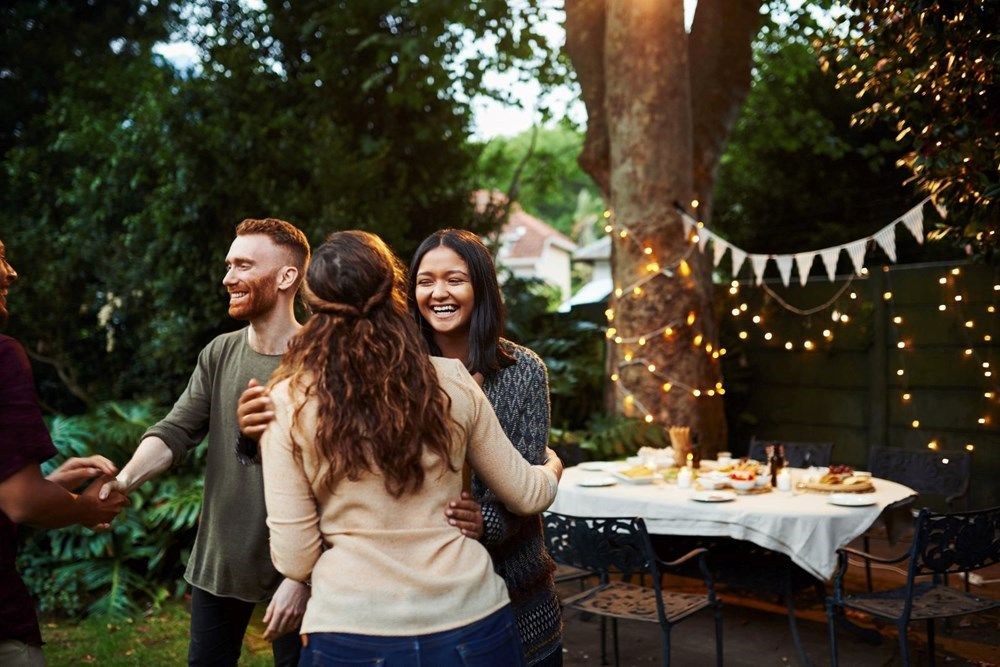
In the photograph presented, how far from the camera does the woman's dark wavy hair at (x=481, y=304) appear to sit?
8.93 ft

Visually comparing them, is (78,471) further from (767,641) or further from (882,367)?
(882,367)

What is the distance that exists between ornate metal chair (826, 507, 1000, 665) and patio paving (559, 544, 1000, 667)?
668mm

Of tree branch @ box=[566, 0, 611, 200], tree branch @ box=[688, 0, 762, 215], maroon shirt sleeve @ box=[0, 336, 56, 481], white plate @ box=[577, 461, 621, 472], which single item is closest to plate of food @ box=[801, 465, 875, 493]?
white plate @ box=[577, 461, 621, 472]

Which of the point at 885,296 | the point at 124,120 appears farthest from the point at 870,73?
the point at 124,120

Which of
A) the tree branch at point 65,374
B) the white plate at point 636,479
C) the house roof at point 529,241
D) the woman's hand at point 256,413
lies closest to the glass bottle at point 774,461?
the white plate at point 636,479

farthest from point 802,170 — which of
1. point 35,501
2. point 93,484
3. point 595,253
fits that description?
point 595,253

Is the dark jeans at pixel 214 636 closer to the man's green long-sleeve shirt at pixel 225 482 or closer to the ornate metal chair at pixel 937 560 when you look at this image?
the man's green long-sleeve shirt at pixel 225 482

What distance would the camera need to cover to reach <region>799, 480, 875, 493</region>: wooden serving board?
5145 mm

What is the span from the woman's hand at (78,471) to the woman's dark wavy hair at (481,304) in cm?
104

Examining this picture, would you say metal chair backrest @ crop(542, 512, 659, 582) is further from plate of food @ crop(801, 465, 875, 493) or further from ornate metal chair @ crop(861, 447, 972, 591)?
ornate metal chair @ crop(861, 447, 972, 591)

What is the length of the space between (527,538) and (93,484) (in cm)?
124

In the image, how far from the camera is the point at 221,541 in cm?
304

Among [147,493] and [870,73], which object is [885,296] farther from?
[147,493]

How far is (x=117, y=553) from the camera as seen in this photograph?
21.6 feet
